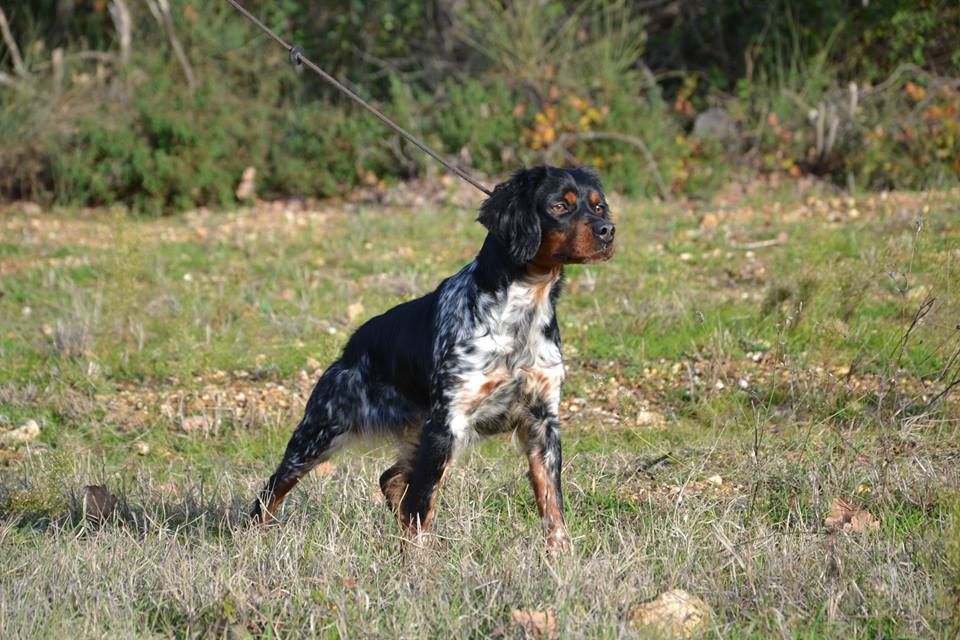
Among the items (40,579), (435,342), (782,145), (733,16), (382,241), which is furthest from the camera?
(733,16)

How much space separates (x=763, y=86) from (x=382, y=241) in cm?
489

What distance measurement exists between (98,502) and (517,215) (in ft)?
6.87

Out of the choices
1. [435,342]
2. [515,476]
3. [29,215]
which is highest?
[435,342]

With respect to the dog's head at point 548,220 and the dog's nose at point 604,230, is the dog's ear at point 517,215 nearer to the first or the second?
the dog's head at point 548,220

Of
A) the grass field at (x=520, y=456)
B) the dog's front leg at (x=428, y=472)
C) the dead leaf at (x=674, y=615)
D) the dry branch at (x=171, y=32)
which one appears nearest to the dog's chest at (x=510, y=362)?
the dog's front leg at (x=428, y=472)

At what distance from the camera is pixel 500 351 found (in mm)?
4988

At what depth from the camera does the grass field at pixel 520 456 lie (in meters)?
4.16

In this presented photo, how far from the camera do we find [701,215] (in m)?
11.3

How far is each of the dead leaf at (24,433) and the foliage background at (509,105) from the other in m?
6.52

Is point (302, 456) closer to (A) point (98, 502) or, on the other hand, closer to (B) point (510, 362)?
(A) point (98, 502)

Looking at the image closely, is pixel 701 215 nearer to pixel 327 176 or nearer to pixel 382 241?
pixel 382 241

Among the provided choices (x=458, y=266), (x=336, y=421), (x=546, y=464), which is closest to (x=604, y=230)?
(x=546, y=464)

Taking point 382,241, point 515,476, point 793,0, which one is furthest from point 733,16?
point 515,476

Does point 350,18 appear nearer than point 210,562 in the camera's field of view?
No
